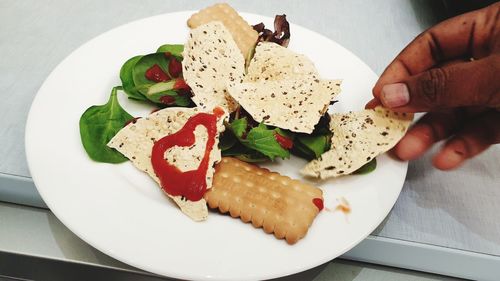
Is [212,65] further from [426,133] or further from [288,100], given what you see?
[426,133]

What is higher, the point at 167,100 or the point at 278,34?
the point at 278,34

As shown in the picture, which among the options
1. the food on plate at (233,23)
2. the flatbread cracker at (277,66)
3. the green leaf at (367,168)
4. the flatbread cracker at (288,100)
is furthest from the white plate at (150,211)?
the food on plate at (233,23)

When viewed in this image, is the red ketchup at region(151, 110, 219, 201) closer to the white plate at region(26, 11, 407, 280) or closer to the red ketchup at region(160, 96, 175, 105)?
the white plate at region(26, 11, 407, 280)

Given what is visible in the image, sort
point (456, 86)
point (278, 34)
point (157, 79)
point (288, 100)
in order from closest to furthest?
1. point (456, 86)
2. point (288, 100)
3. point (157, 79)
4. point (278, 34)

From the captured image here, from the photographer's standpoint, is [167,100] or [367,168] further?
[167,100]

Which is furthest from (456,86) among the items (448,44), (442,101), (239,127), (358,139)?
(239,127)
